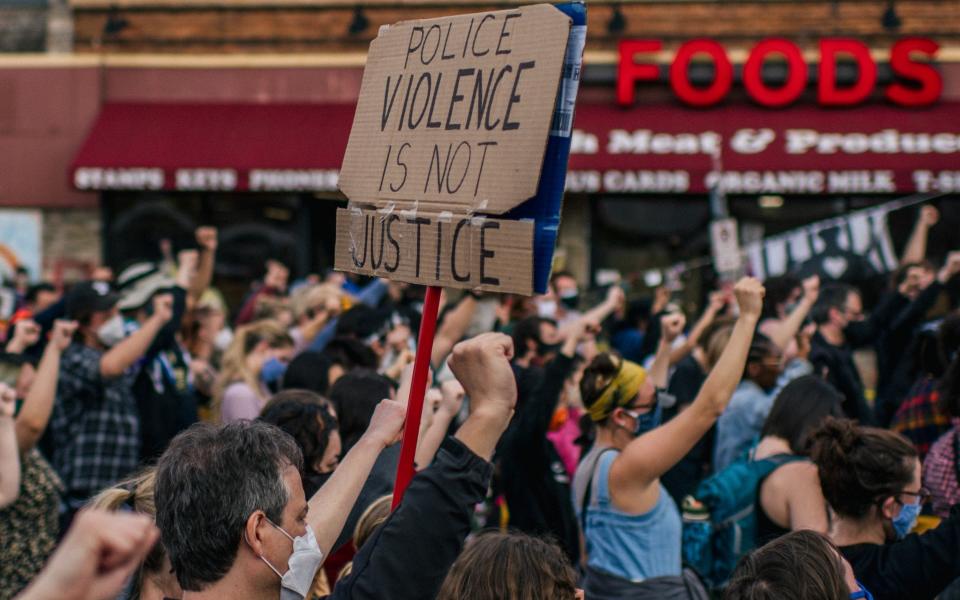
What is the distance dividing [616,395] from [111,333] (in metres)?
3.02

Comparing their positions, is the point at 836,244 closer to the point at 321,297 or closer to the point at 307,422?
the point at 321,297

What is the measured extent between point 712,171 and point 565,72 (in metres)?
10.8

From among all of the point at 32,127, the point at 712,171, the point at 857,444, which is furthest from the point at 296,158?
the point at 857,444

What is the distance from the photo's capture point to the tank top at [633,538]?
397 centimetres

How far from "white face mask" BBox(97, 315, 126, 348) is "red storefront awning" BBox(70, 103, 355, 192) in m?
7.66

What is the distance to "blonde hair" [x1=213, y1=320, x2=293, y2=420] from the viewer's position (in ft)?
21.3

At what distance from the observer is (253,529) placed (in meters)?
2.31

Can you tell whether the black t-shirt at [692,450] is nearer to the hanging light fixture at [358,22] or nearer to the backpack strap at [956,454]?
the backpack strap at [956,454]

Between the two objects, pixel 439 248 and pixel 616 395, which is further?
pixel 616 395

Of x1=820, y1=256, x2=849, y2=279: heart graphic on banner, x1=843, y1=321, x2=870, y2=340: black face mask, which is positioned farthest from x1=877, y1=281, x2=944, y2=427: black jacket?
x1=820, y1=256, x2=849, y2=279: heart graphic on banner

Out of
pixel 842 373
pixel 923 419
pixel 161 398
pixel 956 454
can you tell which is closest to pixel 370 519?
pixel 956 454

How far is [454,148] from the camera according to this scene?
2820mm

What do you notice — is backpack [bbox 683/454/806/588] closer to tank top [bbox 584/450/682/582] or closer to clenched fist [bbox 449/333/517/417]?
tank top [bbox 584/450/682/582]

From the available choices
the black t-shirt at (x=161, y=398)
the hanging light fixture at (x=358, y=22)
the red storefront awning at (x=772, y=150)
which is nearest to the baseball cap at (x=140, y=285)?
the black t-shirt at (x=161, y=398)
